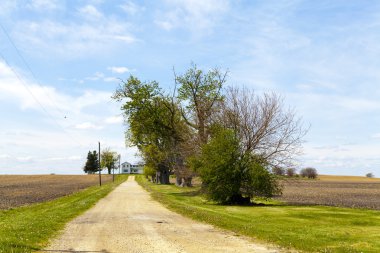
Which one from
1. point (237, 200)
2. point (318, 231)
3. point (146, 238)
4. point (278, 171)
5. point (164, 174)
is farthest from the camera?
point (164, 174)

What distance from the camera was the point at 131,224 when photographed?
20578mm

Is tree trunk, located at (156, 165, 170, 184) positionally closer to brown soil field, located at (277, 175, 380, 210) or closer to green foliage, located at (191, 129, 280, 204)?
brown soil field, located at (277, 175, 380, 210)

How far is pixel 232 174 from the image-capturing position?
1389 inches

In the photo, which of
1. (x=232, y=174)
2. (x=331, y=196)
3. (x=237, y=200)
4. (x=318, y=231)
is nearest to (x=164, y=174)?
(x=331, y=196)

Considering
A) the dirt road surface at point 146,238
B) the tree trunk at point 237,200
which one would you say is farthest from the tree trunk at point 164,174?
the dirt road surface at point 146,238

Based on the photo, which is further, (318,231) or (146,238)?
(318,231)

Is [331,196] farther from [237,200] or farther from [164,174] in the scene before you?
[164,174]

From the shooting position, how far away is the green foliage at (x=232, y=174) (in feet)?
115

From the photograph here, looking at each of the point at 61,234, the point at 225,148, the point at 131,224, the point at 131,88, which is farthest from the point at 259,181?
the point at 131,88

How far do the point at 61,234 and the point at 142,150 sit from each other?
61.6m

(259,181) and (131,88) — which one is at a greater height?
(131,88)

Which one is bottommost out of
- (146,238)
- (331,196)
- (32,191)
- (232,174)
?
(331,196)

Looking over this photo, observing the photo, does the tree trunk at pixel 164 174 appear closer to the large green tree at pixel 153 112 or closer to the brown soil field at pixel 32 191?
the brown soil field at pixel 32 191

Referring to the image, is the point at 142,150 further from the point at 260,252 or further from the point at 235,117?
the point at 260,252
